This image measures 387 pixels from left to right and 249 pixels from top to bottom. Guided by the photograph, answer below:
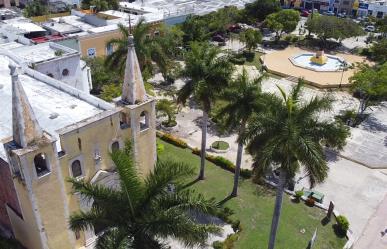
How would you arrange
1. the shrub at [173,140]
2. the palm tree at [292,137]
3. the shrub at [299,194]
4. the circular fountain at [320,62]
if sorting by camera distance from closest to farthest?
the palm tree at [292,137] < the shrub at [299,194] < the shrub at [173,140] < the circular fountain at [320,62]

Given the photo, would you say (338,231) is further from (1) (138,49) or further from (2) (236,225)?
(1) (138,49)

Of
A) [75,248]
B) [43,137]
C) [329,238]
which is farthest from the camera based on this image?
[329,238]

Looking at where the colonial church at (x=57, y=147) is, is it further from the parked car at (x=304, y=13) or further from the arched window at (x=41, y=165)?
the parked car at (x=304, y=13)

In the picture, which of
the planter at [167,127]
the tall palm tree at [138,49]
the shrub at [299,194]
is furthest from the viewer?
the planter at [167,127]

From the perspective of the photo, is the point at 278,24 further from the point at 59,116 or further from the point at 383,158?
the point at 59,116

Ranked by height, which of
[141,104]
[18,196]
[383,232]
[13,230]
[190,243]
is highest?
[141,104]

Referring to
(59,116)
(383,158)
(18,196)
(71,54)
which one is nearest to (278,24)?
(383,158)

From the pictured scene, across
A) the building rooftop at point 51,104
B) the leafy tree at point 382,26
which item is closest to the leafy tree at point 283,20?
the leafy tree at point 382,26
